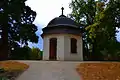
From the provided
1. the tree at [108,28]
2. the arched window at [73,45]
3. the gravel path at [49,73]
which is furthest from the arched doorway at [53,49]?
the gravel path at [49,73]

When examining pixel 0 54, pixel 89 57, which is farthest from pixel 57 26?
pixel 89 57

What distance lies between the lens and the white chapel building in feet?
87.6

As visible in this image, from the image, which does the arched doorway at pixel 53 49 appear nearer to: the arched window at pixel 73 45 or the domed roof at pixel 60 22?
the domed roof at pixel 60 22

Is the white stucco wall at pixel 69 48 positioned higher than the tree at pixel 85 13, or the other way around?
the tree at pixel 85 13

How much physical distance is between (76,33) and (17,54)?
689cm

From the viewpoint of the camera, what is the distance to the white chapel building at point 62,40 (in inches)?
1051

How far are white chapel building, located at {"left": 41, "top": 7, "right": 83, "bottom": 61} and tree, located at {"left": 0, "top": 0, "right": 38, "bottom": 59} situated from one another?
2.27 metres

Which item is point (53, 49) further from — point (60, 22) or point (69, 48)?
point (60, 22)

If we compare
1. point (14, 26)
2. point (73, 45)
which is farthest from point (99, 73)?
point (14, 26)

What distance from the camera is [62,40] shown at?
87.6 ft

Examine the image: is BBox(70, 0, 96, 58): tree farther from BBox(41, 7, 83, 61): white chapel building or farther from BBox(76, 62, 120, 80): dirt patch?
BBox(76, 62, 120, 80): dirt patch

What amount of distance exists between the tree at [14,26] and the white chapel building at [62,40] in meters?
2.27

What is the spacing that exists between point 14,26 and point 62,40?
6067mm

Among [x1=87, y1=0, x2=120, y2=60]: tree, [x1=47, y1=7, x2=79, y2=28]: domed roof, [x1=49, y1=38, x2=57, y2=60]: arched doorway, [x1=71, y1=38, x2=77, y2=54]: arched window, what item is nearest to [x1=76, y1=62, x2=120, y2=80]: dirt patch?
[x1=71, y1=38, x2=77, y2=54]: arched window
